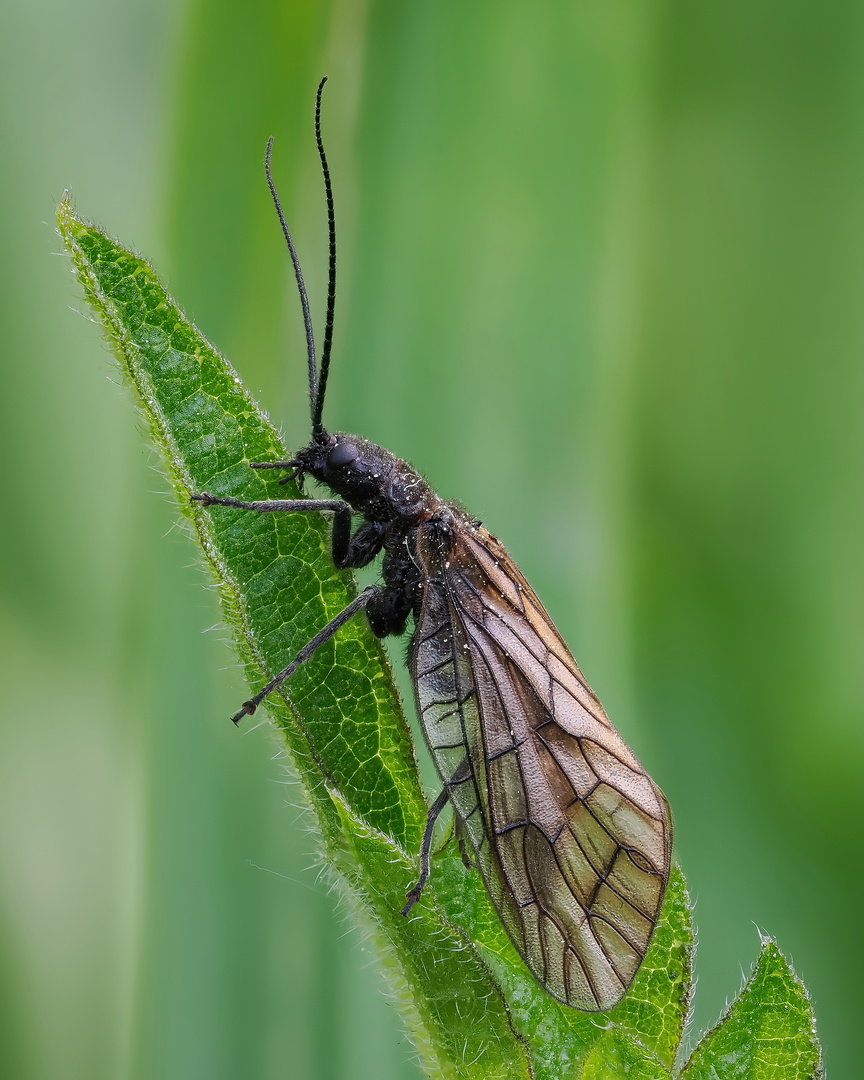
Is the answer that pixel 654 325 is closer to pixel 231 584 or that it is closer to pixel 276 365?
pixel 276 365

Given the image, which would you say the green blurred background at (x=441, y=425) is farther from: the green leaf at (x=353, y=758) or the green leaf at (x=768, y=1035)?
the green leaf at (x=768, y=1035)

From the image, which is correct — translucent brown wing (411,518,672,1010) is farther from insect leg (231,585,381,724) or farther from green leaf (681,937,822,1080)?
insect leg (231,585,381,724)

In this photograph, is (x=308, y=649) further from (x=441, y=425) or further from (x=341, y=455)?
(x=441, y=425)

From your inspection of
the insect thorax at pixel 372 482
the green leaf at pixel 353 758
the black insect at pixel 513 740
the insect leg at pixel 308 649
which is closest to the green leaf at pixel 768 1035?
the green leaf at pixel 353 758

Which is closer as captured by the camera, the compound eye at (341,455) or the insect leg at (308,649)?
the insect leg at (308,649)

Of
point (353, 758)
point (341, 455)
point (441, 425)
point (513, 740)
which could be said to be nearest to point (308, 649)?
point (353, 758)

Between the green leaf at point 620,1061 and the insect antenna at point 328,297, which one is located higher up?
the insect antenna at point 328,297

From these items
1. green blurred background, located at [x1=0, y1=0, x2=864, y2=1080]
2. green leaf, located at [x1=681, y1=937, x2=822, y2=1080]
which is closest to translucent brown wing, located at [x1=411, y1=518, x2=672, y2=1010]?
green leaf, located at [x1=681, y1=937, x2=822, y2=1080]
